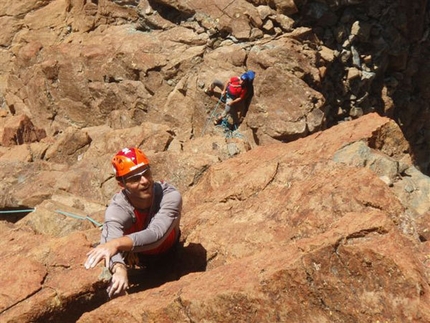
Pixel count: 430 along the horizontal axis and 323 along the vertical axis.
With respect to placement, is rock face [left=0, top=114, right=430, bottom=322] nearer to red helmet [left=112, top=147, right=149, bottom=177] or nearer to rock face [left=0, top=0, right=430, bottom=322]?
rock face [left=0, top=0, right=430, bottom=322]

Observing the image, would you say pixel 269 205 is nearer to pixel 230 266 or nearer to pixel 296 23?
pixel 230 266

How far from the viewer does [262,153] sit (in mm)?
9781

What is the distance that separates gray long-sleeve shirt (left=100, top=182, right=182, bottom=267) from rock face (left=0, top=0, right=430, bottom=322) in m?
0.54

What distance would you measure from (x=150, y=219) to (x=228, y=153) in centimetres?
611

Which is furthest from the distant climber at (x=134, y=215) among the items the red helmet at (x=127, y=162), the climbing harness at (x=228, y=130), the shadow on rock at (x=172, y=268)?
the climbing harness at (x=228, y=130)

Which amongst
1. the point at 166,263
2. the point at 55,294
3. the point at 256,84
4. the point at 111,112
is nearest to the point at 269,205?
the point at 166,263

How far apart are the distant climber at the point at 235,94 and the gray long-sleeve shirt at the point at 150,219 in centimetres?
858

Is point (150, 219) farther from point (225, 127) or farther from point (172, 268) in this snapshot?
point (225, 127)

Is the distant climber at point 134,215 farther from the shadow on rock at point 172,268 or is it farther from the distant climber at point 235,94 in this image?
the distant climber at point 235,94

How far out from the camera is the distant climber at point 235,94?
15.0 m

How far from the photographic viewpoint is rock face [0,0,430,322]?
5.23 m

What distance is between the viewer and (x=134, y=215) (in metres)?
6.52

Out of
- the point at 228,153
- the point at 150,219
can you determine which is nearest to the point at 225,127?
the point at 228,153

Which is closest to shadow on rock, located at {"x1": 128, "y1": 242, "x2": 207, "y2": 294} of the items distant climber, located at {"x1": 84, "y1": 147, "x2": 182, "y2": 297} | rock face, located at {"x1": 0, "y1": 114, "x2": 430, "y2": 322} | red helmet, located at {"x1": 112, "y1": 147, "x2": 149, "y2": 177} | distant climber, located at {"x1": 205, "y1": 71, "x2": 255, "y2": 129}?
rock face, located at {"x1": 0, "y1": 114, "x2": 430, "y2": 322}
